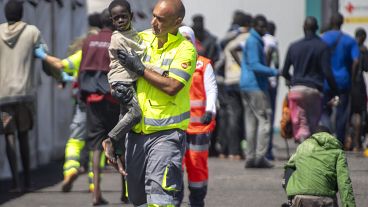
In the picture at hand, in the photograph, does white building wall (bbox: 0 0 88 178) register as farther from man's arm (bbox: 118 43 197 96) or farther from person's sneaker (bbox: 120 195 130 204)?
man's arm (bbox: 118 43 197 96)

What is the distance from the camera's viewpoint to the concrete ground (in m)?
13.1

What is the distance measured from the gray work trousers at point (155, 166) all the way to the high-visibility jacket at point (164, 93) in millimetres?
64

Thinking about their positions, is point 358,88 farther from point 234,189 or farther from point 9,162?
point 9,162

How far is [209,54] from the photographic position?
18750mm

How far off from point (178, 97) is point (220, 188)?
19.4ft

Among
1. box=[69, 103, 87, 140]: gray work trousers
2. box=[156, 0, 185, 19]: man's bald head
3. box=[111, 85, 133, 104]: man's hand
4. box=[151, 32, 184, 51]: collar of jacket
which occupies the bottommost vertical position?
box=[69, 103, 87, 140]: gray work trousers

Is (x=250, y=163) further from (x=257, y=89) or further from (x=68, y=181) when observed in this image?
(x=68, y=181)

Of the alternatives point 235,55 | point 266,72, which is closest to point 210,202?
point 266,72

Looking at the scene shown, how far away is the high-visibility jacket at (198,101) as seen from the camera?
1134cm

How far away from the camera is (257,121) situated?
1722 cm

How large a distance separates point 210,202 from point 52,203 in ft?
4.97

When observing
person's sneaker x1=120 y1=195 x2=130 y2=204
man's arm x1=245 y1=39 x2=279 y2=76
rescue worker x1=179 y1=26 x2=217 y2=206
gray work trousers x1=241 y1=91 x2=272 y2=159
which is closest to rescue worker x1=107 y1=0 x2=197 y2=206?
rescue worker x1=179 y1=26 x2=217 y2=206

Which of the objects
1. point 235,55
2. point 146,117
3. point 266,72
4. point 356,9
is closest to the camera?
point 146,117

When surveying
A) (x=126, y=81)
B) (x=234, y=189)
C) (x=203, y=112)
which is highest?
(x=126, y=81)
